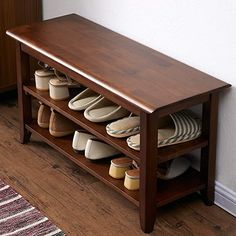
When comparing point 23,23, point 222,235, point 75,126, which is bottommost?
point 222,235

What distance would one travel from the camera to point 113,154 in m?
2.47

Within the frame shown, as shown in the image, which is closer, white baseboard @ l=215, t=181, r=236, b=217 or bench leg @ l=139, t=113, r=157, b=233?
bench leg @ l=139, t=113, r=157, b=233

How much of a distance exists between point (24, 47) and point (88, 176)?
1.77 feet

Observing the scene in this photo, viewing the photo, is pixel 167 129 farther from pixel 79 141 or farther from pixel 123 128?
pixel 79 141

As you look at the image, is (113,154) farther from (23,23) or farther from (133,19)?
(23,23)

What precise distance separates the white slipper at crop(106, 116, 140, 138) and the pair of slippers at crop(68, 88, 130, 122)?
0.21ft

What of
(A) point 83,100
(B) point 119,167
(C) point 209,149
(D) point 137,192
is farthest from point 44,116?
(C) point 209,149

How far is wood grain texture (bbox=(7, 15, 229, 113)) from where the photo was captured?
2.13 metres

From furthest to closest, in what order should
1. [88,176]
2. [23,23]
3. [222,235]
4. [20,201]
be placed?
[23,23], [88,176], [20,201], [222,235]

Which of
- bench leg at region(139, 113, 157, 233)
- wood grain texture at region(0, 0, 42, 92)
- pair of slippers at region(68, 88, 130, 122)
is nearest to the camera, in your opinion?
bench leg at region(139, 113, 157, 233)

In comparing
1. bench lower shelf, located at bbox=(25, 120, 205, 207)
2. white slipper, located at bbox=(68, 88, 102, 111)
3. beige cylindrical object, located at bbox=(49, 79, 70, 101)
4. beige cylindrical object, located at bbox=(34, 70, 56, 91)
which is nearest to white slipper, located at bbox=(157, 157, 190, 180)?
bench lower shelf, located at bbox=(25, 120, 205, 207)

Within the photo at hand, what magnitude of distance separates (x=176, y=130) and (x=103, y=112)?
296mm

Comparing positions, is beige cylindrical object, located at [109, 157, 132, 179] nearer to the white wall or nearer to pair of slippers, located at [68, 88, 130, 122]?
pair of slippers, located at [68, 88, 130, 122]

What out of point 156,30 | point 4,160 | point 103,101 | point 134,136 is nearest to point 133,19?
point 156,30
